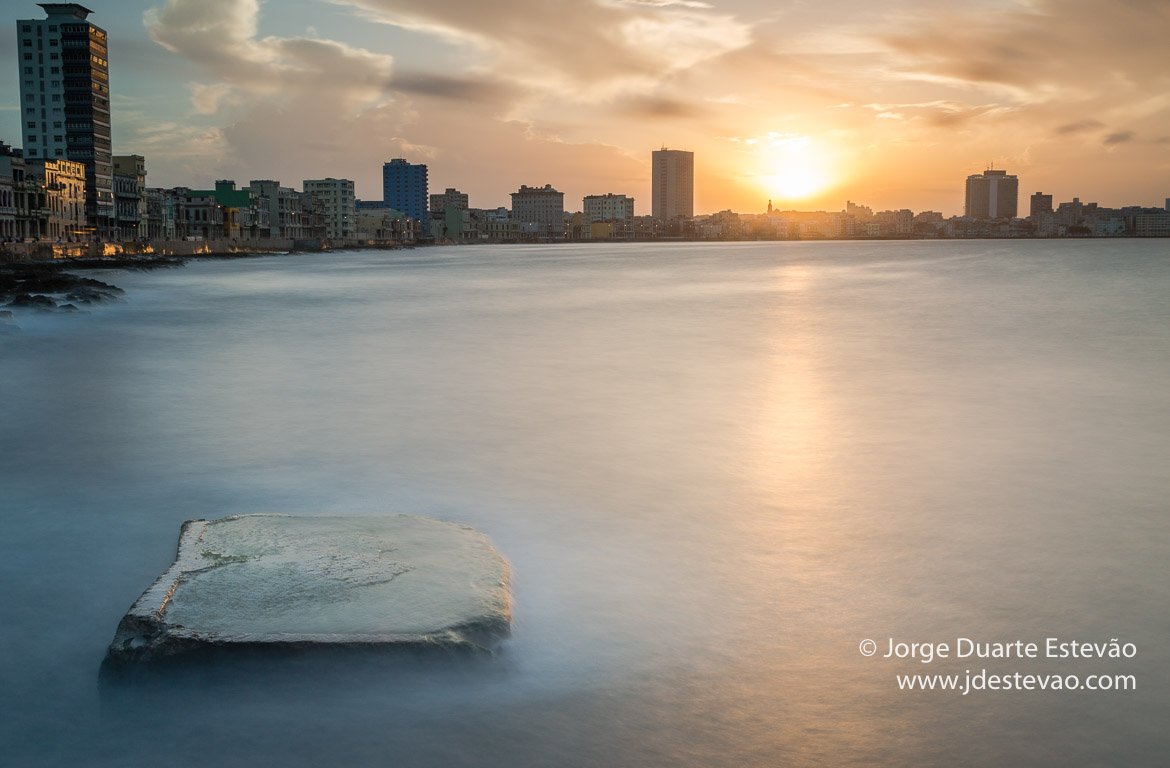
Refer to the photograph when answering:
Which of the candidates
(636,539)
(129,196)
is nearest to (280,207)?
(129,196)

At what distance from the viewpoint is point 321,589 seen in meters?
5.57

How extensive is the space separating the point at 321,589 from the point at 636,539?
8.91 feet

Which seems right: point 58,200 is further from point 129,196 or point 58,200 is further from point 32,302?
point 32,302

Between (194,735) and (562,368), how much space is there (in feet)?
50.3

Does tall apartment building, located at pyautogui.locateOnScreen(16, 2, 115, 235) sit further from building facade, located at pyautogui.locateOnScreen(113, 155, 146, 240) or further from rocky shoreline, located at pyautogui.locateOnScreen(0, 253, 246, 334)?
rocky shoreline, located at pyautogui.locateOnScreen(0, 253, 246, 334)

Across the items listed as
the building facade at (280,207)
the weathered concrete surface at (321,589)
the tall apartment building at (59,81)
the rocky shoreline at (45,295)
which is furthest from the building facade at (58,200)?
the weathered concrete surface at (321,589)

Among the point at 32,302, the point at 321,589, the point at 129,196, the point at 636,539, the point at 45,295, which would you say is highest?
the point at 129,196

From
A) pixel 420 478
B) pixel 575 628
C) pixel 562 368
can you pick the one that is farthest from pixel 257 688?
pixel 562 368

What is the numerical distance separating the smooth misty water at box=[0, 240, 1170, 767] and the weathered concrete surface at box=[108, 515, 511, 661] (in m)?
0.19

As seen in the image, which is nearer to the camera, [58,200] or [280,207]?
[58,200]

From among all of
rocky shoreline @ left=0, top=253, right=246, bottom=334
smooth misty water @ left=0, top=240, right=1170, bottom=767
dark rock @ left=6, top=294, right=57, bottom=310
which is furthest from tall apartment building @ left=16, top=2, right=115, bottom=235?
smooth misty water @ left=0, top=240, right=1170, bottom=767

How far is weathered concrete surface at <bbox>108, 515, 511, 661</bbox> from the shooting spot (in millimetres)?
4965

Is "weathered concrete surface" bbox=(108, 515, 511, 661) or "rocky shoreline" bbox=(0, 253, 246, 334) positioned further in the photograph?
"rocky shoreline" bbox=(0, 253, 246, 334)

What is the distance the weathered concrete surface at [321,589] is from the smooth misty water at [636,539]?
0.19 meters
